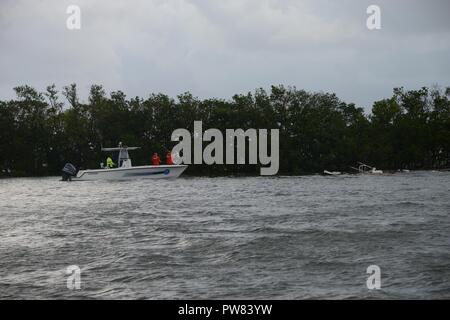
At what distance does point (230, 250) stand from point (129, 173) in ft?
143

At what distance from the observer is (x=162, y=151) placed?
3681 inches

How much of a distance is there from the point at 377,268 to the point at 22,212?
62.7 feet

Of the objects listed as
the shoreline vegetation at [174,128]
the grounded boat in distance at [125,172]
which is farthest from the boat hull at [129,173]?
the shoreline vegetation at [174,128]

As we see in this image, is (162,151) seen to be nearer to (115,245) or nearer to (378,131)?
(378,131)

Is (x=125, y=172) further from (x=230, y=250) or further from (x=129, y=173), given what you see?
(x=230, y=250)

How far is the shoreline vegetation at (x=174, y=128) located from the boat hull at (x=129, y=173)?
26.0 meters

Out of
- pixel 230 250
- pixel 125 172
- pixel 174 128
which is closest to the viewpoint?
pixel 230 250

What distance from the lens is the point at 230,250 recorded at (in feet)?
57.5

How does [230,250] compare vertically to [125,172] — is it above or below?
below

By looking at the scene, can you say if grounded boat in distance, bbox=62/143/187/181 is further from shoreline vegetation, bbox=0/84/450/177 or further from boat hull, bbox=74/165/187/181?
shoreline vegetation, bbox=0/84/450/177

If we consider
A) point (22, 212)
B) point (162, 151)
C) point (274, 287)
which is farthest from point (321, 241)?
point (162, 151)

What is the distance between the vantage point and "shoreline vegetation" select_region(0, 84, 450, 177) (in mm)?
92688

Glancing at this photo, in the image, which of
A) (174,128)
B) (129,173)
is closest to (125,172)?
(129,173)

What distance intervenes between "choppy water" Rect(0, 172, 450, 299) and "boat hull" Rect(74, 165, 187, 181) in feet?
98.3
